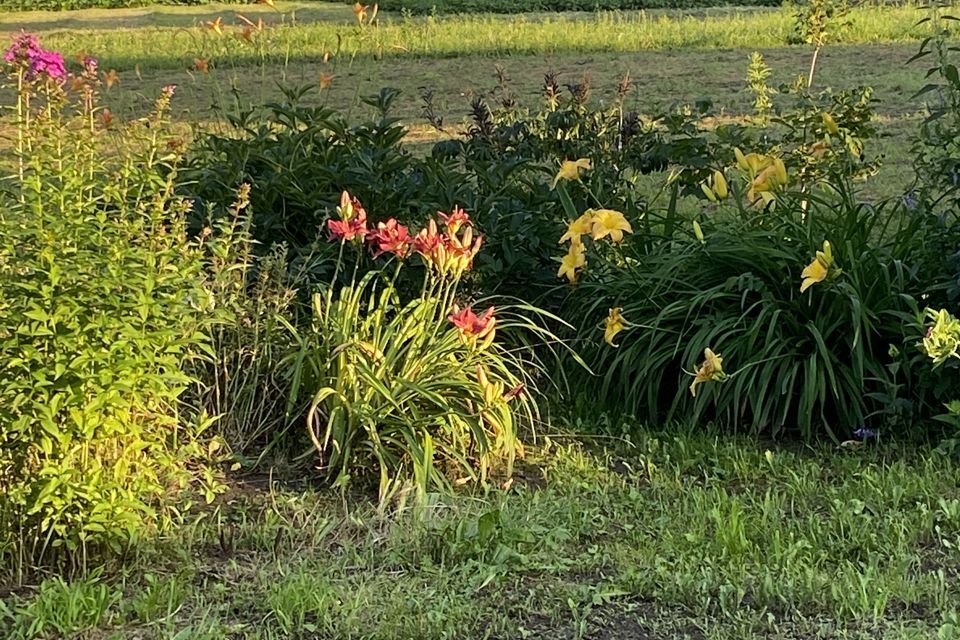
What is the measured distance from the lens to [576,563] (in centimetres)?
272

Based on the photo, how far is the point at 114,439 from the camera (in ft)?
9.00

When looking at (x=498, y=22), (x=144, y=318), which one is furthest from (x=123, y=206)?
(x=498, y=22)

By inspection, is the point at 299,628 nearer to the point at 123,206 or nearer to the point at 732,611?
the point at 732,611

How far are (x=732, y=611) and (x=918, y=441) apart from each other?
1.28m

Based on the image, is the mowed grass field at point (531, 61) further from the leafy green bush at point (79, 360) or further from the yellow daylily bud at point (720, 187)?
the leafy green bush at point (79, 360)

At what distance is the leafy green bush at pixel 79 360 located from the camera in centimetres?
255

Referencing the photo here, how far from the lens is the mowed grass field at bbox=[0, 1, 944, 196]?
1040 centimetres

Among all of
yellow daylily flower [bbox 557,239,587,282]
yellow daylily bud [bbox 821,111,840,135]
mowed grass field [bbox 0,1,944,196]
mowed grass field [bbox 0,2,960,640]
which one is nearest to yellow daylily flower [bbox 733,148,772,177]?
yellow daylily bud [bbox 821,111,840,135]

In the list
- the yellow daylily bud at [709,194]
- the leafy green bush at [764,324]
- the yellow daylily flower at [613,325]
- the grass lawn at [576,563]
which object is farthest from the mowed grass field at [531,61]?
the grass lawn at [576,563]

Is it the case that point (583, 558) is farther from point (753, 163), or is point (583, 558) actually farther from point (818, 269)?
point (753, 163)

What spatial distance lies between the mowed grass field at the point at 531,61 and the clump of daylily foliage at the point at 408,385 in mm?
4099

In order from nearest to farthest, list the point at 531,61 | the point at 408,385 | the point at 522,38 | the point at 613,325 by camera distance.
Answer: the point at 408,385
the point at 613,325
the point at 531,61
the point at 522,38

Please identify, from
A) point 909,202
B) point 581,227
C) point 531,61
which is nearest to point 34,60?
point 581,227

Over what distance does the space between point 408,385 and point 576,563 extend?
0.79 meters
